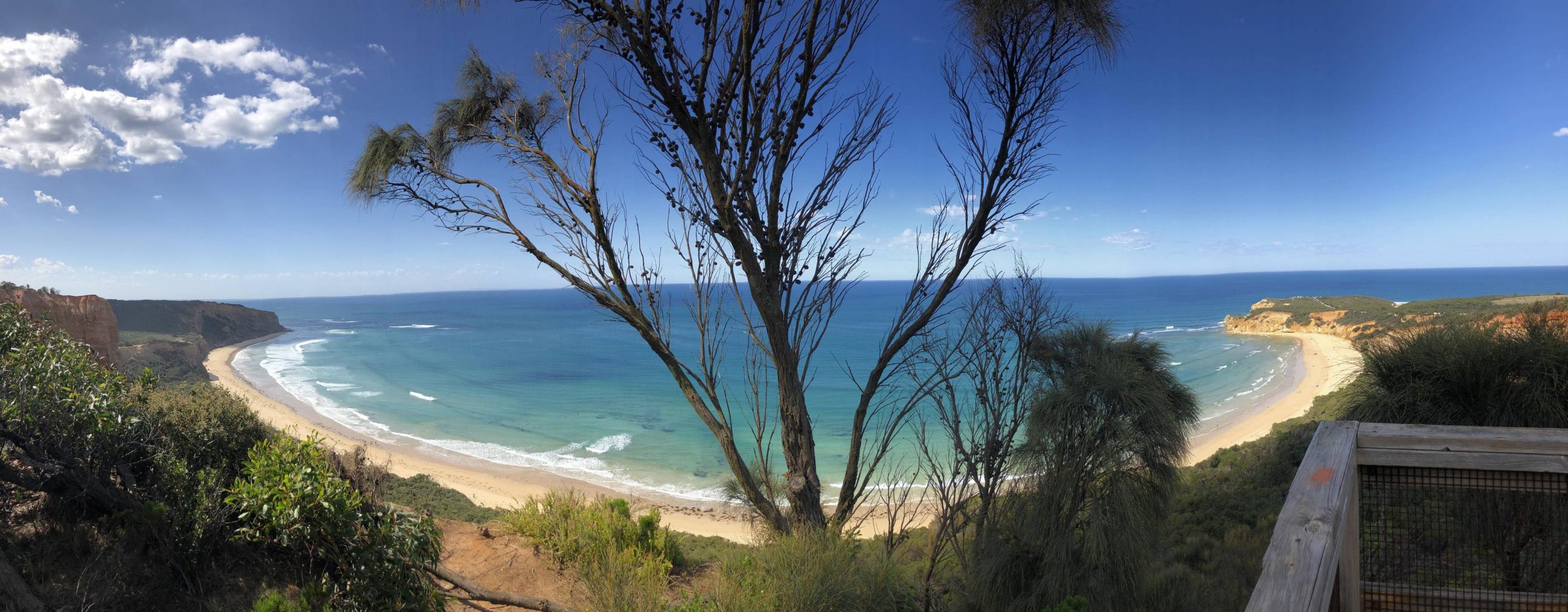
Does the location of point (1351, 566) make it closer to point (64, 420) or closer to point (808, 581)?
point (808, 581)

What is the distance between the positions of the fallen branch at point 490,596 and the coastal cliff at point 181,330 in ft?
80.1

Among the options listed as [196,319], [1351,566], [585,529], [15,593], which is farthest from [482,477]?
[196,319]

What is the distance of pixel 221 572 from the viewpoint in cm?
492

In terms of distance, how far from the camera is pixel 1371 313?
3027cm

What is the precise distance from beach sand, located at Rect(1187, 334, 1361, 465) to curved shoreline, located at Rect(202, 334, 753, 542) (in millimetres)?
10681

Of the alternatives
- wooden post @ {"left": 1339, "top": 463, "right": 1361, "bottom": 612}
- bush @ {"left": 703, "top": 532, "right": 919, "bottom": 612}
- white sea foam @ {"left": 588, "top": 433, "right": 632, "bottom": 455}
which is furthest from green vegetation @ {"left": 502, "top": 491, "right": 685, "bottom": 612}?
white sea foam @ {"left": 588, "top": 433, "right": 632, "bottom": 455}

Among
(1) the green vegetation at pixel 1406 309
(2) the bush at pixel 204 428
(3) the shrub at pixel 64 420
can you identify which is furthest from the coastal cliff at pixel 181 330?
(1) the green vegetation at pixel 1406 309

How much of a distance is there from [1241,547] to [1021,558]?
12.9ft

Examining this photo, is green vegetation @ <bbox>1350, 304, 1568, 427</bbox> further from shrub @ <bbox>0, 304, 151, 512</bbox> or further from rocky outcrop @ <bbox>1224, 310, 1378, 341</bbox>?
rocky outcrop @ <bbox>1224, 310, 1378, 341</bbox>

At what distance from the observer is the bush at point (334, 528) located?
14.5 ft

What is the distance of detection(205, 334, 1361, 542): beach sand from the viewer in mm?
15493

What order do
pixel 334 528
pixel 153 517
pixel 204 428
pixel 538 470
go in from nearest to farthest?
pixel 334 528, pixel 153 517, pixel 204 428, pixel 538 470

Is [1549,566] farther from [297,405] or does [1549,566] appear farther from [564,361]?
[564,361]

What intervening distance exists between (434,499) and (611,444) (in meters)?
8.56
